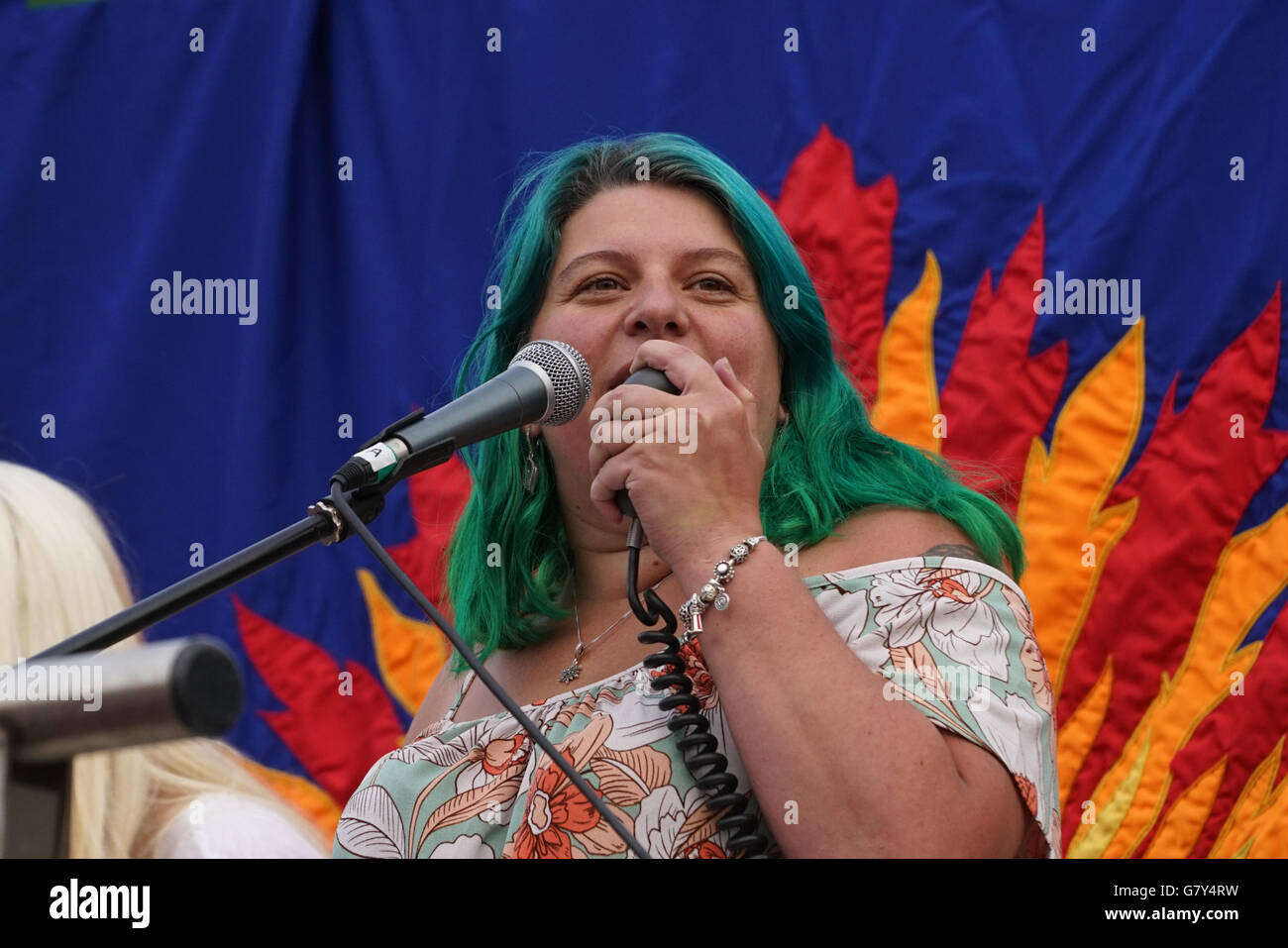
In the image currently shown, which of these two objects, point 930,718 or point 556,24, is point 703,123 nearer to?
point 556,24

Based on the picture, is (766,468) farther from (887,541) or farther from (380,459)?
(380,459)

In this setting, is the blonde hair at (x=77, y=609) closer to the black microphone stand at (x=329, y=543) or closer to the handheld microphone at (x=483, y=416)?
the black microphone stand at (x=329, y=543)

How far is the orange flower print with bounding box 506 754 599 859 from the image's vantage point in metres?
1.44

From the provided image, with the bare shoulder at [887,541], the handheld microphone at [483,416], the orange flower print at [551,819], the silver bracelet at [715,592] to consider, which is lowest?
the orange flower print at [551,819]

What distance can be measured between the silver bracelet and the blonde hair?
0.50 m

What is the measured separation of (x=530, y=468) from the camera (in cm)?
198

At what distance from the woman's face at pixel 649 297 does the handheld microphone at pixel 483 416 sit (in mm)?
236

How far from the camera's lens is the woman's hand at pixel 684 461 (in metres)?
1.41

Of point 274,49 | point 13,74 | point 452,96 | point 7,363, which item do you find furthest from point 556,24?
point 7,363

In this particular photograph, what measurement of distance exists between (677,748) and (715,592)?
194mm

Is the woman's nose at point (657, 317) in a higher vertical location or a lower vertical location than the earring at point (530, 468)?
higher

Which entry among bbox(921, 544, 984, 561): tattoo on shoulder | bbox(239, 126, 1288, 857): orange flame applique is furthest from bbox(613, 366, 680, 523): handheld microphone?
bbox(239, 126, 1288, 857): orange flame applique

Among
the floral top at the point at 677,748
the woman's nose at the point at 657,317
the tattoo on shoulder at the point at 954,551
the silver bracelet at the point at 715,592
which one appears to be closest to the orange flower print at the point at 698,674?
the floral top at the point at 677,748

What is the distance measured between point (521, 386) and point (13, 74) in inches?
75.9
